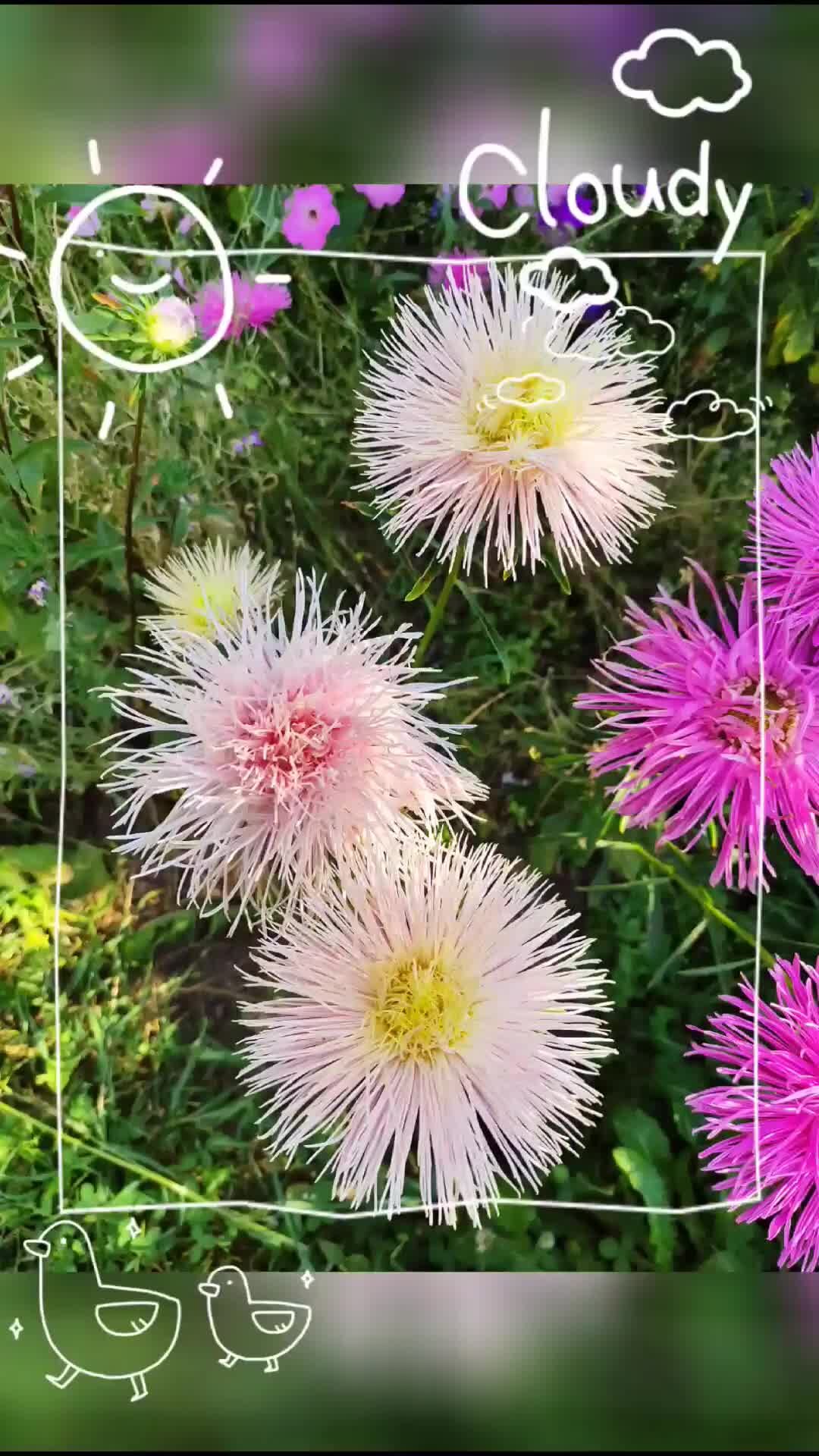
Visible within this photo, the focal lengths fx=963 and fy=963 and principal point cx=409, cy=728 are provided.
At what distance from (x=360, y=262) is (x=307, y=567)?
0.17 metres

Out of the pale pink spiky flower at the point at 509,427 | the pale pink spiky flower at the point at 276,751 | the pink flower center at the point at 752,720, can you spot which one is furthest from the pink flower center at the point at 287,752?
the pink flower center at the point at 752,720

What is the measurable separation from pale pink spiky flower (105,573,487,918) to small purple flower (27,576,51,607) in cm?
7

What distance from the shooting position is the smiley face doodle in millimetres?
522

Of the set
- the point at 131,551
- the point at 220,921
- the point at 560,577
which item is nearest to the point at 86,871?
the point at 220,921

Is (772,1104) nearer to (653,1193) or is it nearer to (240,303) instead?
(653,1193)

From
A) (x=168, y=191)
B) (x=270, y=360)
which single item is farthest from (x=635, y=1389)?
(x=168, y=191)

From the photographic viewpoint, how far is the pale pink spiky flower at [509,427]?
52 centimetres

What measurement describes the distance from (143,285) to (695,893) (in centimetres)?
45

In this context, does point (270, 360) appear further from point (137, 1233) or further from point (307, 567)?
point (137, 1233)

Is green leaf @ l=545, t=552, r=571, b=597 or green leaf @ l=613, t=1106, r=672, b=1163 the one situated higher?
green leaf @ l=545, t=552, r=571, b=597

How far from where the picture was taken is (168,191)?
0.52m

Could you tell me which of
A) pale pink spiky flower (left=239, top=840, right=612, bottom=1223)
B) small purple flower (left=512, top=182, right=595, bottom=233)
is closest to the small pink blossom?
small purple flower (left=512, top=182, right=595, bottom=233)

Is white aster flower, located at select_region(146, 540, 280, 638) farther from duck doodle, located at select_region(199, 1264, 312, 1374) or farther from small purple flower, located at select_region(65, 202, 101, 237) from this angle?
duck doodle, located at select_region(199, 1264, 312, 1374)

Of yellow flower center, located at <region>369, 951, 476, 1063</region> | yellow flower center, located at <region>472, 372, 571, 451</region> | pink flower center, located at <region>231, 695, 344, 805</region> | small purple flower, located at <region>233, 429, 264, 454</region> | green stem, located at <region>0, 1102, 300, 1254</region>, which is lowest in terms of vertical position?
green stem, located at <region>0, 1102, 300, 1254</region>
